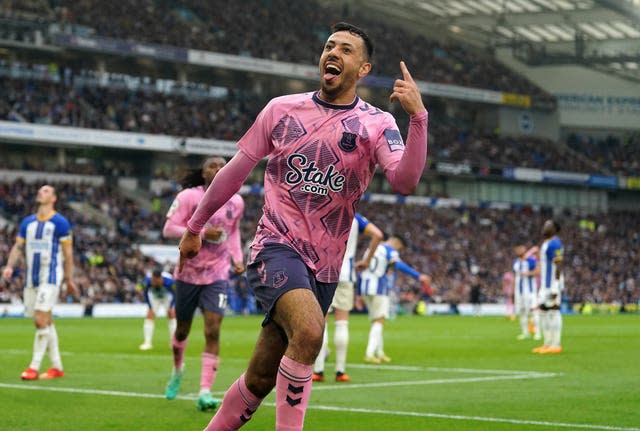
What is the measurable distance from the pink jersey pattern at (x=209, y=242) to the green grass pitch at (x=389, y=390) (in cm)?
140

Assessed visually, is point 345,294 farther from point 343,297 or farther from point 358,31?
point 358,31

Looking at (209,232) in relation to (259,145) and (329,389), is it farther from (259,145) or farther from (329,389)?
(329,389)

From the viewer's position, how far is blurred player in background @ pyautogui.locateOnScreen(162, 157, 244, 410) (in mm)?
11891

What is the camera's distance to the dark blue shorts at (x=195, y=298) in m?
12.0

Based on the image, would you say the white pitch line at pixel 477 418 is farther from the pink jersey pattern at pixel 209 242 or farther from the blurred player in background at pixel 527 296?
the blurred player in background at pixel 527 296

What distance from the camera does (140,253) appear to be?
51031mm

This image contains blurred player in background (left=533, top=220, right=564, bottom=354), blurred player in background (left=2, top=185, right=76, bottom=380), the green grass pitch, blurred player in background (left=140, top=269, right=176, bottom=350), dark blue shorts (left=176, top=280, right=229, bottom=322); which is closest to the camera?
the green grass pitch

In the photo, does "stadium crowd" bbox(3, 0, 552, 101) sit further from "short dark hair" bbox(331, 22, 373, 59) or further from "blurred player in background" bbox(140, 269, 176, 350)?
"short dark hair" bbox(331, 22, 373, 59)

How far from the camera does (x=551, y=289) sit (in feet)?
74.8

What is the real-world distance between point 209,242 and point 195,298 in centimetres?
61

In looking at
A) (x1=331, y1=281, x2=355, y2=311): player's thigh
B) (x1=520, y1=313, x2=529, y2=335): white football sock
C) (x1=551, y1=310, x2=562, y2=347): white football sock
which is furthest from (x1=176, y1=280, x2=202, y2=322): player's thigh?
(x1=520, y1=313, x2=529, y2=335): white football sock

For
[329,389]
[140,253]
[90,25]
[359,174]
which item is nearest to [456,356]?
[329,389]

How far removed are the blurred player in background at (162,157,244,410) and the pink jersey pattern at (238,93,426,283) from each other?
190 inches

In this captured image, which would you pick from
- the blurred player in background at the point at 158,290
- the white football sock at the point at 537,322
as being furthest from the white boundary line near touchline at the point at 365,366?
the white football sock at the point at 537,322
